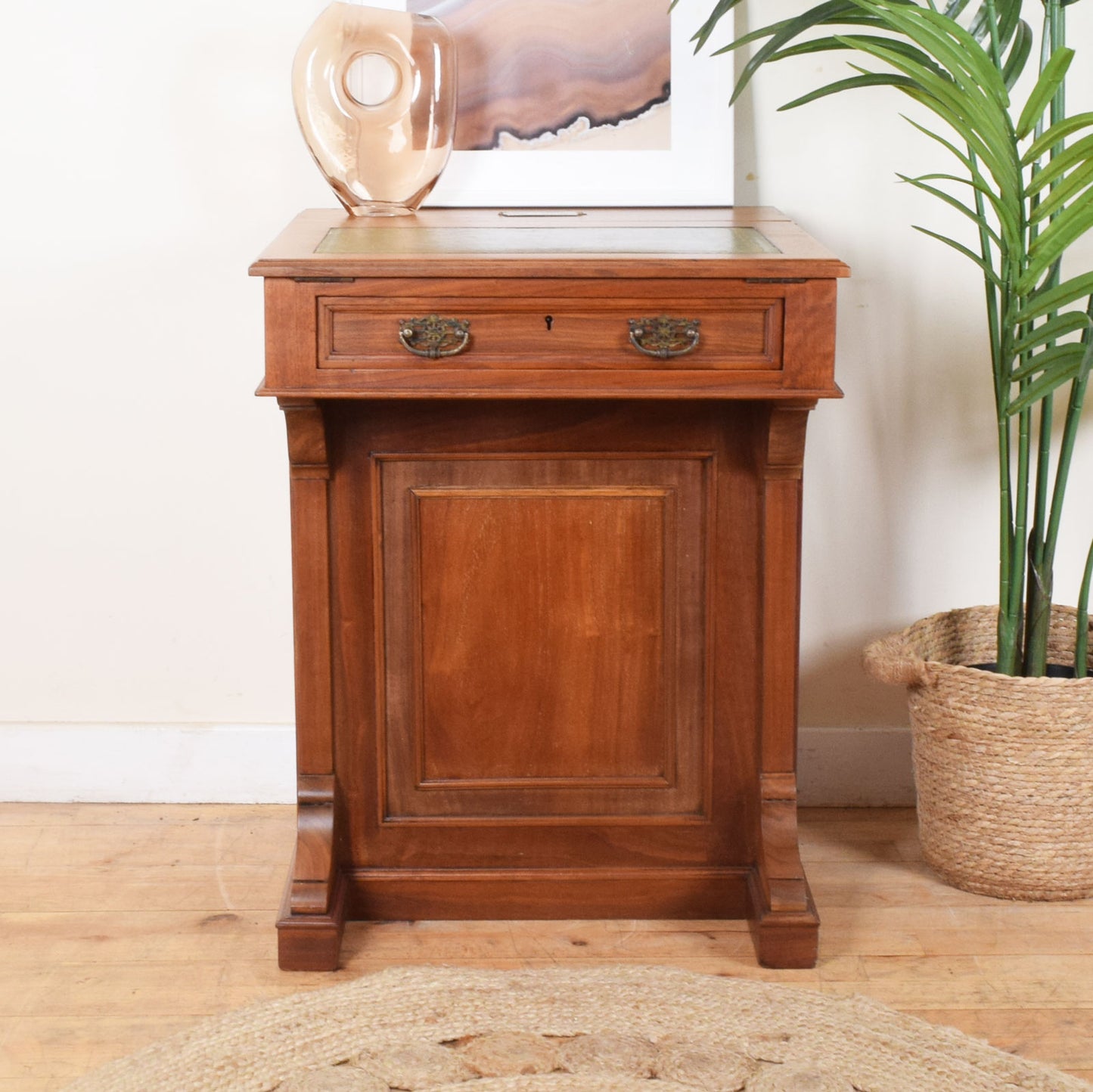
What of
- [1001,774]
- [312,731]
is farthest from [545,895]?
[1001,774]

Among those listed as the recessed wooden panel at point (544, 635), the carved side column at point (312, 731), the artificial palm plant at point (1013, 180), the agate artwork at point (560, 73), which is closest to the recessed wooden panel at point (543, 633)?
the recessed wooden panel at point (544, 635)

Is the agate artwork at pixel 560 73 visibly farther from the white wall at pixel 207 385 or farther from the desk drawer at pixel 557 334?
the desk drawer at pixel 557 334

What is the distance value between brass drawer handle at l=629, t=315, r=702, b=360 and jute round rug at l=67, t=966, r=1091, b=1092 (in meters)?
0.85

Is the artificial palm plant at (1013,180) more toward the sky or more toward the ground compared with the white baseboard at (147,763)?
more toward the sky

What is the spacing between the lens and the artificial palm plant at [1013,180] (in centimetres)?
177

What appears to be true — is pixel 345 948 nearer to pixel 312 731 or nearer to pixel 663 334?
pixel 312 731

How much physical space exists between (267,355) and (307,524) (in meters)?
0.29

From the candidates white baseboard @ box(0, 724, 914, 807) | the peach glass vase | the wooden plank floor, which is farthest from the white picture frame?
the wooden plank floor

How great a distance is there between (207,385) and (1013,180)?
52.1 inches

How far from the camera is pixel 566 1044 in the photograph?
178cm

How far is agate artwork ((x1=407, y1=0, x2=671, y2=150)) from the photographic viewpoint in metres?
2.22

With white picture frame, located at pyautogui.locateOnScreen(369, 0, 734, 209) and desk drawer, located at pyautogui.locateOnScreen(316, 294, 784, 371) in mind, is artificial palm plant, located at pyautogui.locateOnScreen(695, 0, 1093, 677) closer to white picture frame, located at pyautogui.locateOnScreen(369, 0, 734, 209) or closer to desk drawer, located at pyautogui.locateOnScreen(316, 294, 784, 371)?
white picture frame, located at pyautogui.locateOnScreen(369, 0, 734, 209)

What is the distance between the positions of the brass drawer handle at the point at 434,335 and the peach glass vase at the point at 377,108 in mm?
433

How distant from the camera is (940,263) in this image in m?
2.36
